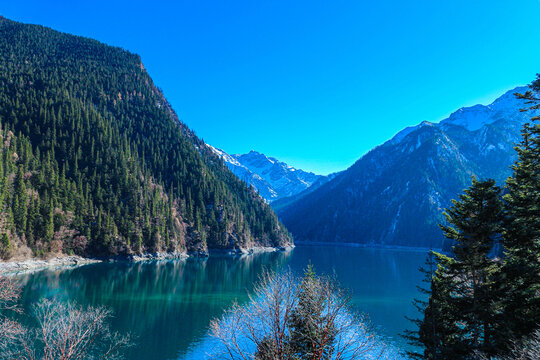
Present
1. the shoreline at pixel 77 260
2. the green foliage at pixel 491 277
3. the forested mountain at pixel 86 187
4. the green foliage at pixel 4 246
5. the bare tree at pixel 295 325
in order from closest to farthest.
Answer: the bare tree at pixel 295 325, the green foliage at pixel 491 277, the green foliage at pixel 4 246, the shoreline at pixel 77 260, the forested mountain at pixel 86 187

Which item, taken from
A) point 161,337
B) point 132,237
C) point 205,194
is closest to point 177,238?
point 132,237

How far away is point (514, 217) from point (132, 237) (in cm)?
12611

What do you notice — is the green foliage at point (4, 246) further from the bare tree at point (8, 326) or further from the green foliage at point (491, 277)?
the green foliage at point (491, 277)

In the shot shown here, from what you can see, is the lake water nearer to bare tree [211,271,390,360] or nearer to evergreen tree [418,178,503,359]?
bare tree [211,271,390,360]

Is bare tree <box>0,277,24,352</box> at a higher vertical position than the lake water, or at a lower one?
higher

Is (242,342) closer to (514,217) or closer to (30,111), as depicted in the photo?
(514,217)

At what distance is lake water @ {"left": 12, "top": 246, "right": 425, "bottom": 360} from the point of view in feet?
137

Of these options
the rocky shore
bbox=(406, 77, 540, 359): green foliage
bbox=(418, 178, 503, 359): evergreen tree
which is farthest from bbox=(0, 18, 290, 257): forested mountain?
bbox=(406, 77, 540, 359): green foliage

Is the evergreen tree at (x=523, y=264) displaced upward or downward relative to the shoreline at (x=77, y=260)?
upward

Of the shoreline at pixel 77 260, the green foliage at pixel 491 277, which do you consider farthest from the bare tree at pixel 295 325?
the shoreline at pixel 77 260

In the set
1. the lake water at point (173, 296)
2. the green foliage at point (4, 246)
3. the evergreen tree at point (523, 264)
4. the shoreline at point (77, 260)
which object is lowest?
the lake water at point (173, 296)

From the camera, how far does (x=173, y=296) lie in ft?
217

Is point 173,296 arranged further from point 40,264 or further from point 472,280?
point 472,280

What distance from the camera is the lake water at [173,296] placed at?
41906mm
